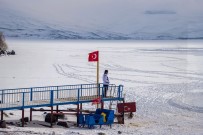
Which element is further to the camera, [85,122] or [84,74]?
[84,74]

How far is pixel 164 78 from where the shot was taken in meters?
33.1

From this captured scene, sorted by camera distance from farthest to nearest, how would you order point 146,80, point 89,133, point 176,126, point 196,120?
1. point 146,80
2. point 196,120
3. point 176,126
4. point 89,133

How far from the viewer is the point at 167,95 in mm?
24844

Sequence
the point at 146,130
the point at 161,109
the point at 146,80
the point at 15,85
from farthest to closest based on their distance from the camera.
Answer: the point at 146,80 < the point at 15,85 < the point at 161,109 < the point at 146,130

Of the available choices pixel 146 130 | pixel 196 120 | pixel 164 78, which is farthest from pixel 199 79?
pixel 146 130

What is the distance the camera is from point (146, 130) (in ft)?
53.4

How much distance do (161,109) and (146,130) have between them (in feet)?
16.0

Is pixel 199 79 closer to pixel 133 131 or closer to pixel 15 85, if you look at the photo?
pixel 15 85

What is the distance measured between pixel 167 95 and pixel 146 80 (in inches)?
269

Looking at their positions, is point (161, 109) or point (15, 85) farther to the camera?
point (15, 85)

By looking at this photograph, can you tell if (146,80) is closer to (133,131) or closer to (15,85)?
(15,85)

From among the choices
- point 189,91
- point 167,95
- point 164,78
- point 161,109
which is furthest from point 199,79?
point 161,109

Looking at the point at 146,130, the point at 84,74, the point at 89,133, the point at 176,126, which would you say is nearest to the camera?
Result: the point at 89,133

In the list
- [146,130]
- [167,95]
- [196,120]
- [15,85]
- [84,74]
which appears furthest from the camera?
[84,74]
